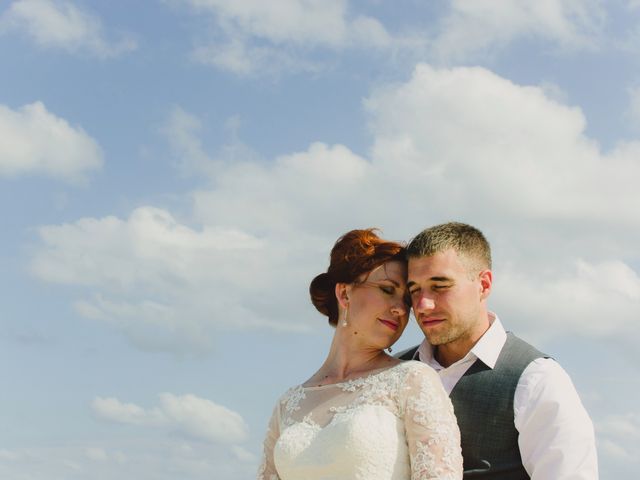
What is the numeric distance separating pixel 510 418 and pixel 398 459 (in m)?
0.85

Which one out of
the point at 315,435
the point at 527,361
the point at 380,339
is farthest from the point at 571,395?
the point at 315,435

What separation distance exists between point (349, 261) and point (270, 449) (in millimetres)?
1469

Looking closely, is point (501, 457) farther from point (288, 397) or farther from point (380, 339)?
point (288, 397)

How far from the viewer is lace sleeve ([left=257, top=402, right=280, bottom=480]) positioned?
18.7ft

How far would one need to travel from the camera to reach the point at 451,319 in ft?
18.1

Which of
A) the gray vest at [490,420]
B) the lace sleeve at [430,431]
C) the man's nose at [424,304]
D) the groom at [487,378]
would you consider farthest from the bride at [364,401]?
the gray vest at [490,420]

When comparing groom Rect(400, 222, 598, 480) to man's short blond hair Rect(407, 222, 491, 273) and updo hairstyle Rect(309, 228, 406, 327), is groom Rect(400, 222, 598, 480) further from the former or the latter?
updo hairstyle Rect(309, 228, 406, 327)

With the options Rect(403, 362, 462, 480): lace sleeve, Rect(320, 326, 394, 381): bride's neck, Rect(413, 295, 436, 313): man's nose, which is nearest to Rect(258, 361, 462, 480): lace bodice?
Rect(403, 362, 462, 480): lace sleeve

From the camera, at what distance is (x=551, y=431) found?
521cm

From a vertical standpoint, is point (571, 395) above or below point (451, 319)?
below

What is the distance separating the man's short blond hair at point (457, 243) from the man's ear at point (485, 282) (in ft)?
0.12

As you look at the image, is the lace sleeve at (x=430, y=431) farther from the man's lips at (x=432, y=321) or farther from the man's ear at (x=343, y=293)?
the man's ear at (x=343, y=293)

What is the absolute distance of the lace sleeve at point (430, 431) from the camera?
4785 millimetres

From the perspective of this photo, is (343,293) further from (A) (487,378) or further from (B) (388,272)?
(A) (487,378)
